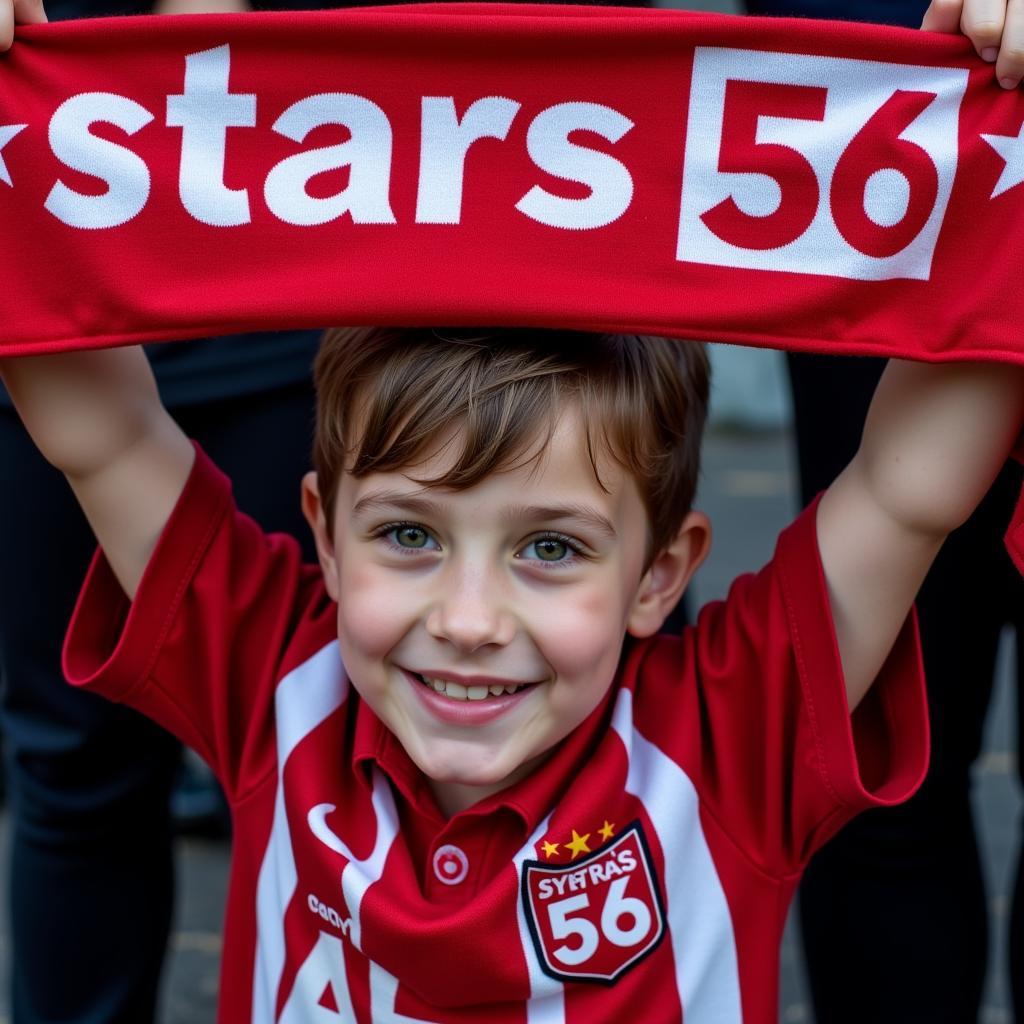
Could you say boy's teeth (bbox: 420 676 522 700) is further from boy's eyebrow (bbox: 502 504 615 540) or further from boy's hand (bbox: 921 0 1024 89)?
boy's hand (bbox: 921 0 1024 89)

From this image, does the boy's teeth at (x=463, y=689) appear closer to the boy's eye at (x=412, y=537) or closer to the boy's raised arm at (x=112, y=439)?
the boy's eye at (x=412, y=537)

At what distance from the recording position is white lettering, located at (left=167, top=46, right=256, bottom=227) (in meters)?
1.43

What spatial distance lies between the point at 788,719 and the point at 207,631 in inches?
22.7

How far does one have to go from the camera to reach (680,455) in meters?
1.66

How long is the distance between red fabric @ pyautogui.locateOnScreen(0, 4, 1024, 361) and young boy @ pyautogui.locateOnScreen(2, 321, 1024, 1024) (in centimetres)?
12

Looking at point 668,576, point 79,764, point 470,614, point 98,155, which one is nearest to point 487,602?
point 470,614

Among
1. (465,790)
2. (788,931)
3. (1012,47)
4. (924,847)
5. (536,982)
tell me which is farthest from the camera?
(788,931)

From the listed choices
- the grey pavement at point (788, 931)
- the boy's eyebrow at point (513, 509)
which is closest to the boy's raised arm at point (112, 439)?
the boy's eyebrow at point (513, 509)

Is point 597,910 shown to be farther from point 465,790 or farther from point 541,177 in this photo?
point 541,177

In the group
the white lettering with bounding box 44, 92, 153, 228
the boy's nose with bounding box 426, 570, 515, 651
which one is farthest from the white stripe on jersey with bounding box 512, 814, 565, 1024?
the white lettering with bounding box 44, 92, 153, 228

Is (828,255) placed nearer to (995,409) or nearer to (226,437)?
(995,409)

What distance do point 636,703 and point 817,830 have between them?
215mm

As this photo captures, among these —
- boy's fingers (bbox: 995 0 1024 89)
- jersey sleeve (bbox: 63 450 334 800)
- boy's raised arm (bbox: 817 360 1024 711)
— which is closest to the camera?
boy's fingers (bbox: 995 0 1024 89)

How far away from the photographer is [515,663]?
1511mm
